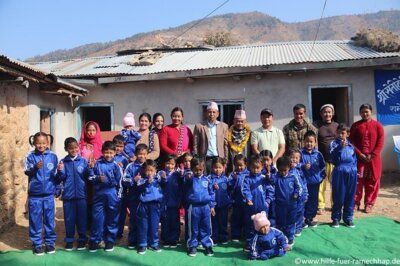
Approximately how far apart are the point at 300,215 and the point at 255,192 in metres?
0.77

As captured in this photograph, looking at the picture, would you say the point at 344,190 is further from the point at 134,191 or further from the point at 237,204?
the point at 134,191

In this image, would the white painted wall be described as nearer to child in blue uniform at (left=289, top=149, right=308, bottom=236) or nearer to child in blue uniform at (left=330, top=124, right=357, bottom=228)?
child in blue uniform at (left=330, top=124, right=357, bottom=228)

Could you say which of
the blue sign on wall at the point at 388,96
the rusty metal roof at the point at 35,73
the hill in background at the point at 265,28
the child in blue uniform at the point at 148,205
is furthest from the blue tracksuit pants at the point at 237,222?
the hill in background at the point at 265,28

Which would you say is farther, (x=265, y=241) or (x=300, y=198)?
(x=300, y=198)

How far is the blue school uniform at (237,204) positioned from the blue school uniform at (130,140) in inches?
54.6

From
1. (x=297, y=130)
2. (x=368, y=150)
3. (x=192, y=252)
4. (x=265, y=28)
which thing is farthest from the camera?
(x=265, y=28)

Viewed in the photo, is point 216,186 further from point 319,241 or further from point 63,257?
point 63,257

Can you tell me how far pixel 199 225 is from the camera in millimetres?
4332

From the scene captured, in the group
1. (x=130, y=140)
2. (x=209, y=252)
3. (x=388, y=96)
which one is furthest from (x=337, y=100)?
(x=209, y=252)

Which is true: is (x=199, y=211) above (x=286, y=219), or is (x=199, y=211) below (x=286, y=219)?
above

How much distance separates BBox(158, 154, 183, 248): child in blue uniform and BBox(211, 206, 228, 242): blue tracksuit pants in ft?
1.43

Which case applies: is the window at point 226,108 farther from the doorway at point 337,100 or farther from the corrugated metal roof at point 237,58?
the doorway at point 337,100

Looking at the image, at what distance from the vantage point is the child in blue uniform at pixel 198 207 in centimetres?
427

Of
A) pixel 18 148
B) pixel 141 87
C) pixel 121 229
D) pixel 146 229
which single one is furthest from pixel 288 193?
pixel 141 87
